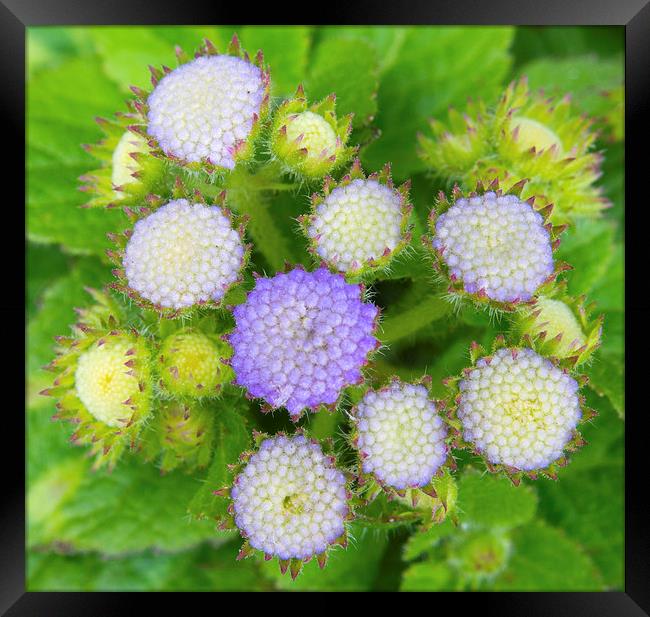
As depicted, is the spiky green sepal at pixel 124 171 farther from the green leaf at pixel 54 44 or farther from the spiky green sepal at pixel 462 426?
the green leaf at pixel 54 44

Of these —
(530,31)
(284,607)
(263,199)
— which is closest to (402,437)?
(263,199)

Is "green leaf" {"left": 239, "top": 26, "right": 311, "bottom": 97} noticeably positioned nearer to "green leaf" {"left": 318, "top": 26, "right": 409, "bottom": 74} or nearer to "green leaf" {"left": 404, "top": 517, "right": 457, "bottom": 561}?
"green leaf" {"left": 318, "top": 26, "right": 409, "bottom": 74}

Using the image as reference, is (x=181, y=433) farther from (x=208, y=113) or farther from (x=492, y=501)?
(x=492, y=501)

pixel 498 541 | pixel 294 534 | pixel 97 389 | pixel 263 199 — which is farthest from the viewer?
pixel 498 541

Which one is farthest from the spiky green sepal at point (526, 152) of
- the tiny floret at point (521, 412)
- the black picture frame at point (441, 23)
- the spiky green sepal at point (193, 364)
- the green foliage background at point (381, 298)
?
the spiky green sepal at point (193, 364)

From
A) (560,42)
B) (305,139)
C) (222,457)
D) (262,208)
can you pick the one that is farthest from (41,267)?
(560,42)
